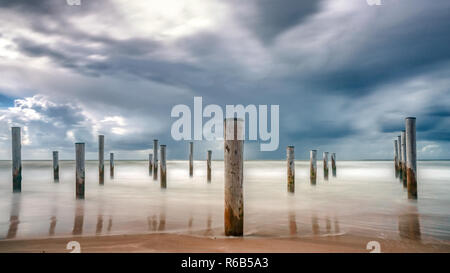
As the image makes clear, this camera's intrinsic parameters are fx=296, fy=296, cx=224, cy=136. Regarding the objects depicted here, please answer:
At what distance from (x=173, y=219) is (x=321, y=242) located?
336 centimetres

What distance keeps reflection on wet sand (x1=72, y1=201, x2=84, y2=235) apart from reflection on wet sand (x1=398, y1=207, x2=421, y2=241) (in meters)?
5.73

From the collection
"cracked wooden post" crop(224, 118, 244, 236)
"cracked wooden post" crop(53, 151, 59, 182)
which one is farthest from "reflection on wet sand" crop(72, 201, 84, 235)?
"cracked wooden post" crop(53, 151, 59, 182)

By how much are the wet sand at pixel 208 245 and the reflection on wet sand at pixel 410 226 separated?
44cm

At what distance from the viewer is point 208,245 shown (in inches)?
171

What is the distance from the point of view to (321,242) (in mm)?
4586

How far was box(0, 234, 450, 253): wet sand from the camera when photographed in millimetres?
4113

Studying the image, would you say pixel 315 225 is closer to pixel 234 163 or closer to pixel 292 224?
pixel 292 224

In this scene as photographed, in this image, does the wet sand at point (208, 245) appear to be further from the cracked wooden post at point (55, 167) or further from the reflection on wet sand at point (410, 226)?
the cracked wooden post at point (55, 167)

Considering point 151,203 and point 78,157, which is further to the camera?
point 78,157

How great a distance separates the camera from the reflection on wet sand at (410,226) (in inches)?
202

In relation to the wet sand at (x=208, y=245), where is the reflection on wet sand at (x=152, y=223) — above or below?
below

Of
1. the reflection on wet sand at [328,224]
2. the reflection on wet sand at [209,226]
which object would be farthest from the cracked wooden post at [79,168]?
the reflection on wet sand at [328,224]
